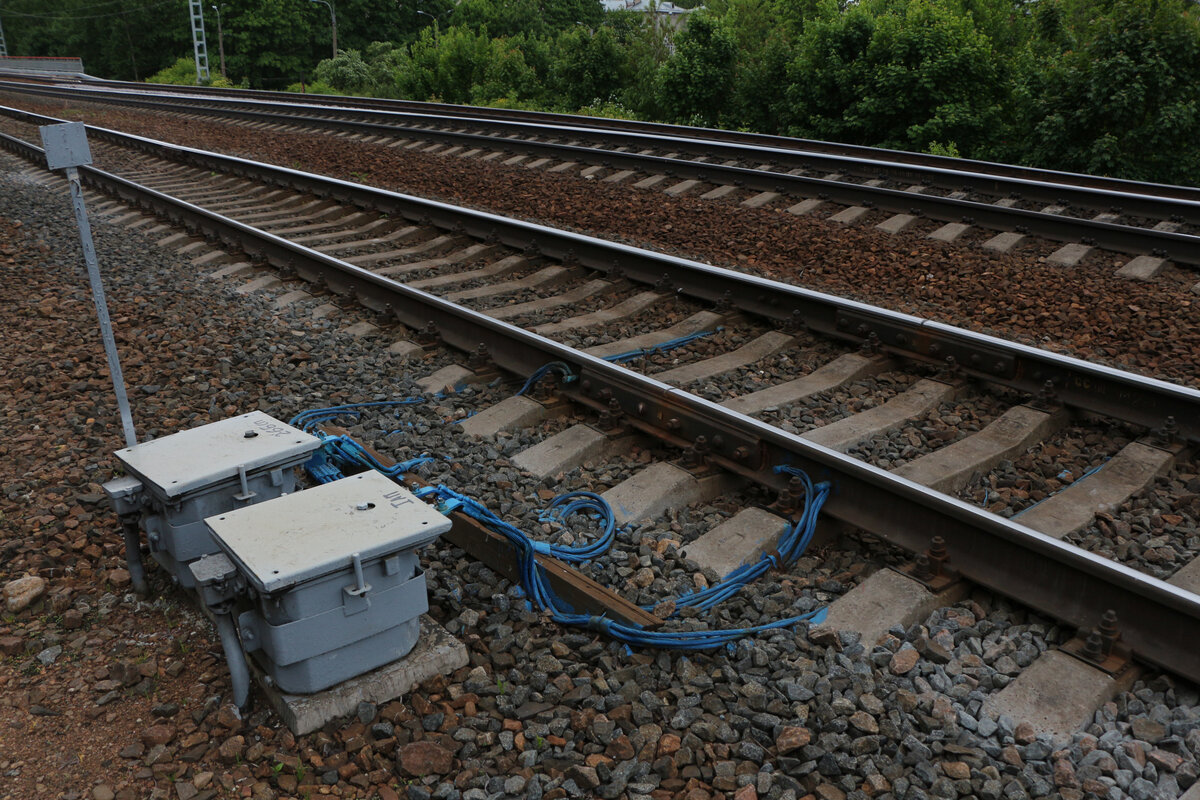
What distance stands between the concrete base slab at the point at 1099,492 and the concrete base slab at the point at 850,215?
4.60 meters

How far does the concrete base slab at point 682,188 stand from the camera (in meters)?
9.80

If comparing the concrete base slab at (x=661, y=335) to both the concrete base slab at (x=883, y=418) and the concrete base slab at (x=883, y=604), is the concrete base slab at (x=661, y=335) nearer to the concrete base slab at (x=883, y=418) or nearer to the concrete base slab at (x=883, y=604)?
the concrete base slab at (x=883, y=418)

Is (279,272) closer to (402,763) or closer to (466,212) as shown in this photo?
(466,212)

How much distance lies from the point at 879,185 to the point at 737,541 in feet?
23.1

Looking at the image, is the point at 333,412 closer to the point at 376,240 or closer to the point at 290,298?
the point at 290,298

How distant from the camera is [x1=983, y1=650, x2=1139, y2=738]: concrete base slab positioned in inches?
108

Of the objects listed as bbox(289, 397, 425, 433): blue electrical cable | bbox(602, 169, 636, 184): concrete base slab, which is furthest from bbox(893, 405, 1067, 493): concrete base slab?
bbox(602, 169, 636, 184): concrete base slab

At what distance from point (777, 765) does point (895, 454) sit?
6.61 feet

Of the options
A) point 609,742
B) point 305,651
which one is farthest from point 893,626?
point 305,651

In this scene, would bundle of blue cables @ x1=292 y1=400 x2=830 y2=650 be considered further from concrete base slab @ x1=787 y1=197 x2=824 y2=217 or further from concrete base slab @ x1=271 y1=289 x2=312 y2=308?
concrete base slab @ x1=787 y1=197 x2=824 y2=217

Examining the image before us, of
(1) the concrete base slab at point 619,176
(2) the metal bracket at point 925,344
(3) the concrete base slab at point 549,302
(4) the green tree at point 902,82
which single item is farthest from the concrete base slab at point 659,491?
(4) the green tree at point 902,82

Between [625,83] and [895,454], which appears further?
[625,83]

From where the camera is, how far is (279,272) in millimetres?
7590

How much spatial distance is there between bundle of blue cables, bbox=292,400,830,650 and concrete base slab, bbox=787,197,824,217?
5502 mm
